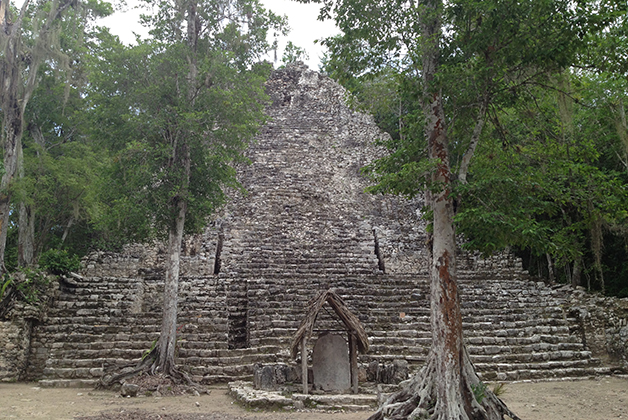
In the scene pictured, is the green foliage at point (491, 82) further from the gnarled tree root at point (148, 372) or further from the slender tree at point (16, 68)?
the slender tree at point (16, 68)

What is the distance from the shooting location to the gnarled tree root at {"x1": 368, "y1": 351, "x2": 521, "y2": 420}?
162 inches

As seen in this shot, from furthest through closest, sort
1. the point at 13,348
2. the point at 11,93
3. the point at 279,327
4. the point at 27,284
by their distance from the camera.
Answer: the point at 11,93
the point at 279,327
the point at 27,284
the point at 13,348

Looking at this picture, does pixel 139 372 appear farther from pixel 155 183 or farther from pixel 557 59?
pixel 557 59

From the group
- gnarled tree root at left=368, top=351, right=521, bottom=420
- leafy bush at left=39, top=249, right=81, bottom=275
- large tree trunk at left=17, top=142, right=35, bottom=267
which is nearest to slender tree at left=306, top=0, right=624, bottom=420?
gnarled tree root at left=368, top=351, right=521, bottom=420

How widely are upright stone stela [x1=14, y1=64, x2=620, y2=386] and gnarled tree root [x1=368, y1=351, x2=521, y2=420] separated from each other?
347 cm

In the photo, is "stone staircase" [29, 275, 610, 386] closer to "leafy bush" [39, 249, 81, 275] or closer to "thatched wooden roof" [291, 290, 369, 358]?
"leafy bush" [39, 249, 81, 275]

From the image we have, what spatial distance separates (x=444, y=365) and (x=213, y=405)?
10.2 feet

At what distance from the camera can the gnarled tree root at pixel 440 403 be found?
4.11m

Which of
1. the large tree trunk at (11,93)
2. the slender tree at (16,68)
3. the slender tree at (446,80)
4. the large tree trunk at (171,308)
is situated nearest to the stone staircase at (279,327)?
the large tree trunk at (171,308)

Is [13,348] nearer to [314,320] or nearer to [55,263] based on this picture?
[55,263]

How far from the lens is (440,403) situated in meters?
4.12

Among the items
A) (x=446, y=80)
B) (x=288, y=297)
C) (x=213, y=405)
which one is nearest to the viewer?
(x=446, y=80)

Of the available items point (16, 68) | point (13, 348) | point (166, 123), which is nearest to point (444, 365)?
point (166, 123)

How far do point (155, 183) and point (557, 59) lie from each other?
634cm
